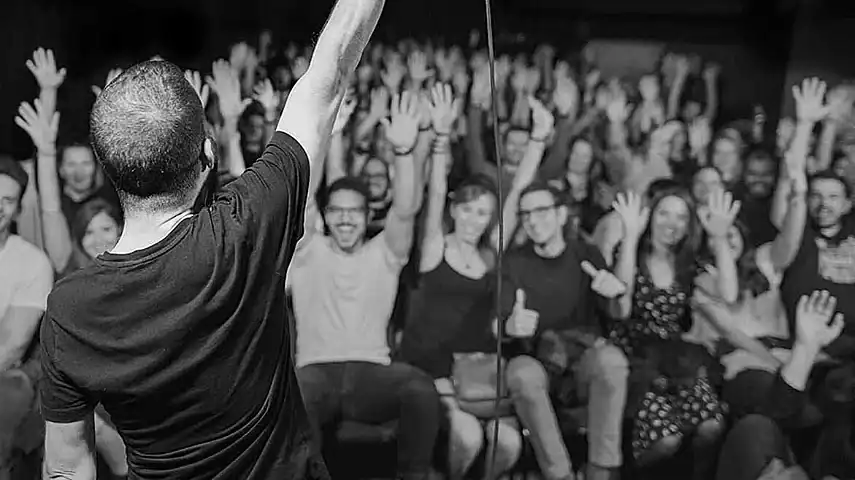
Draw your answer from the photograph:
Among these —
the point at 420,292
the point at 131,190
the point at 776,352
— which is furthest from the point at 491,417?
the point at 131,190

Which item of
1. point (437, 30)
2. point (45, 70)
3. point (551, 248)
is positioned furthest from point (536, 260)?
point (45, 70)

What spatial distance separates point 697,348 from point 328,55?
1.21 m

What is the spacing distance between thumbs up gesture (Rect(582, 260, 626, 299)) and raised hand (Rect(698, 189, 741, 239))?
24 cm

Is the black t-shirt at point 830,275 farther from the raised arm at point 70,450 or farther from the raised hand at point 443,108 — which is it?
the raised arm at point 70,450

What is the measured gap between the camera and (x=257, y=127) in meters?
1.53

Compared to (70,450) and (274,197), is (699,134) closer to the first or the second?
(274,197)

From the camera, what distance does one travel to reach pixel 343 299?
158 cm

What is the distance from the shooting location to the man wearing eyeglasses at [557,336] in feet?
→ 5.39

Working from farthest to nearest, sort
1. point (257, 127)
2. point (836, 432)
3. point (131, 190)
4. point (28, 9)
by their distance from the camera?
point (836, 432) < point (257, 127) < point (28, 9) < point (131, 190)

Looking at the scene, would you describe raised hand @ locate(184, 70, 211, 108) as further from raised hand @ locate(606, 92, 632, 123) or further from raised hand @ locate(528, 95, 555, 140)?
raised hand @ locate(606, 92, 632, 123)

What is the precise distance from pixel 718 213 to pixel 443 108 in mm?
653

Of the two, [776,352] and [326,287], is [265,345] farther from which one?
[776,352]

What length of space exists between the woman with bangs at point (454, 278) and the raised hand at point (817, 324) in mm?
692

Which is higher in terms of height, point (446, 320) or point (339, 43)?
point (339, 43)
